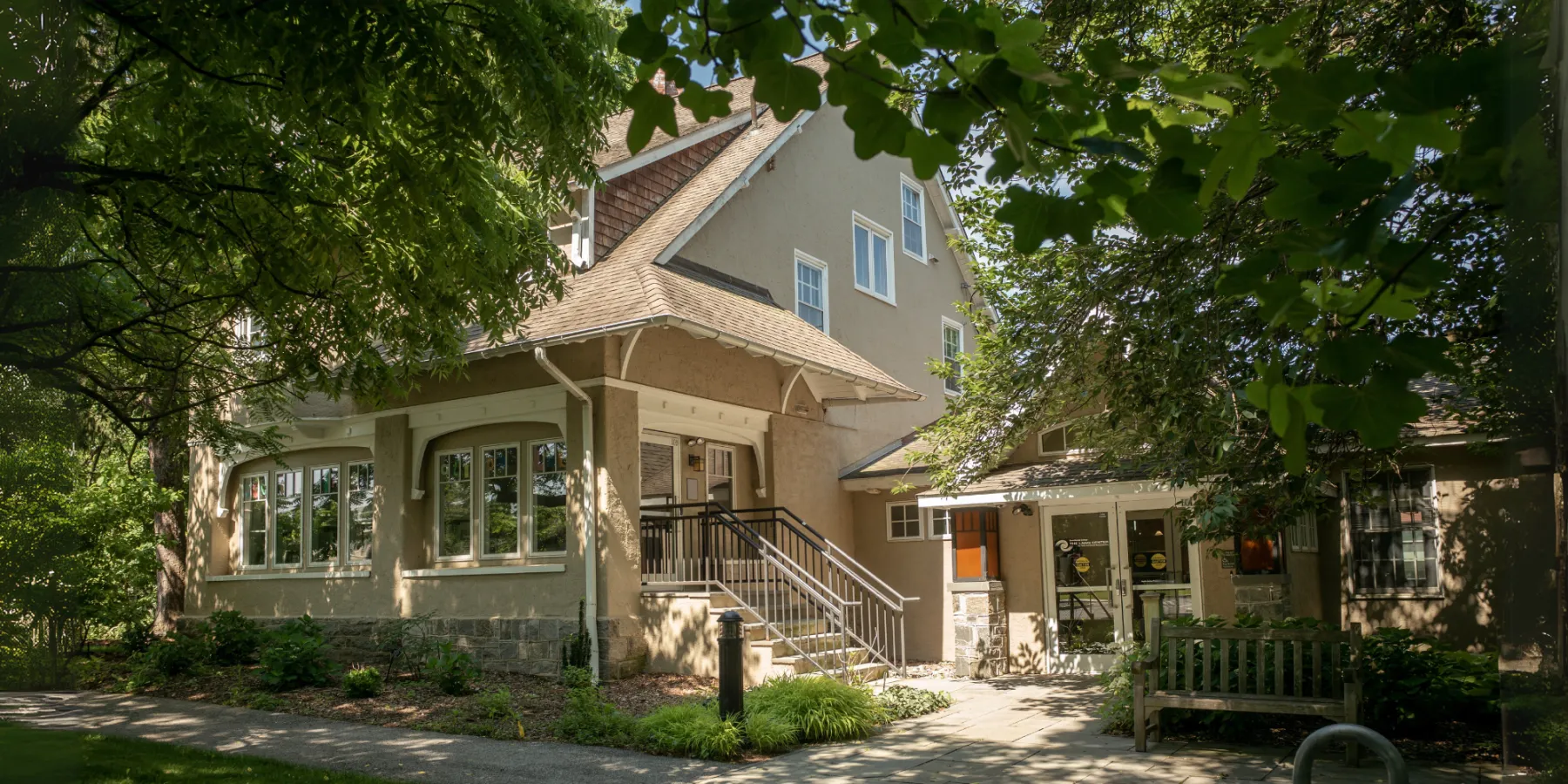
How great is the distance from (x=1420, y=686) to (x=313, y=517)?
1476cm

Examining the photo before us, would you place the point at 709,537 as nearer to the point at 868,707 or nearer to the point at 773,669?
the point at 773,669

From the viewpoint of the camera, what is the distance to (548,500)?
1442 cm

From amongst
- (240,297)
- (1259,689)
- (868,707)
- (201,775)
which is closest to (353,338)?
(240,297)

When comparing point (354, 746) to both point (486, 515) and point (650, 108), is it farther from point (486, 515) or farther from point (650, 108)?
point (650, 108)

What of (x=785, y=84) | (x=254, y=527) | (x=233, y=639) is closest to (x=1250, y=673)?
(x=785, y=84)

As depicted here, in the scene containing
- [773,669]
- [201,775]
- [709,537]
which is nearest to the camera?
[201,775]

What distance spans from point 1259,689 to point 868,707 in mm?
3373

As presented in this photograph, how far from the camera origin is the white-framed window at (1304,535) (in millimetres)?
13469

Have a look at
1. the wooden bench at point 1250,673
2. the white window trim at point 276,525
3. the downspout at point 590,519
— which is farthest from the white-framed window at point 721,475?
the wooden bench at point 1250,673

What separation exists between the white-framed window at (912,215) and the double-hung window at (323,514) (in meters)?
11.1

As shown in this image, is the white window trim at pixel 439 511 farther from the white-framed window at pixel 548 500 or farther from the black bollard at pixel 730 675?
the black bollard at pixel 730 675

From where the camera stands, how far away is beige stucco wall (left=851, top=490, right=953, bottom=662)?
16469 millimetres

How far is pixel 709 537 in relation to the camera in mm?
14273

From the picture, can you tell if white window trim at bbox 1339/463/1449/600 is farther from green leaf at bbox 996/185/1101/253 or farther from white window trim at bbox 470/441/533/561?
green leaf at bbox 996/185/1101/253
